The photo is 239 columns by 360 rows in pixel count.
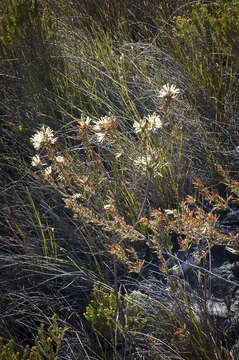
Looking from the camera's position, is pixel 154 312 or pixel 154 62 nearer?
pixel 154 312

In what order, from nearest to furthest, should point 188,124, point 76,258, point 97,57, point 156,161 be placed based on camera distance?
point 156,161 → point 76,258 → point 188,124 → point 97,57

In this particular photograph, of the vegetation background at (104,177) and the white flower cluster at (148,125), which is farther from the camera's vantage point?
the vegetation background at (104,177)

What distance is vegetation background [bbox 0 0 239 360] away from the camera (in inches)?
57.6

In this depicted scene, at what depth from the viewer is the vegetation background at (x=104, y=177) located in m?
1.46

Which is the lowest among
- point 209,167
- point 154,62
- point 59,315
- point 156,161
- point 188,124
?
point 59,315

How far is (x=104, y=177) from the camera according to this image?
1.88 metres

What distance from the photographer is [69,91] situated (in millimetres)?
2877

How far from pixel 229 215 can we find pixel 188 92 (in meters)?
1.10

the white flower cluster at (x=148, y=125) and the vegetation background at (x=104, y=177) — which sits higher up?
the white flower cluster at (x=148, y=125)

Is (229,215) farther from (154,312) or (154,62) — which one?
(154,62)

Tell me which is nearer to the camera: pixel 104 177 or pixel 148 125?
pixel 148 125

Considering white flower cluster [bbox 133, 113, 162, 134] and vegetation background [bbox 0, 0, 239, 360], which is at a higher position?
white flower cluster [bbox 133, 113, 162, 134]

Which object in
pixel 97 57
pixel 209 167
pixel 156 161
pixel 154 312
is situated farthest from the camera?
pixel 97 57

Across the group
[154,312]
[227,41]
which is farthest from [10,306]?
[227,41]
